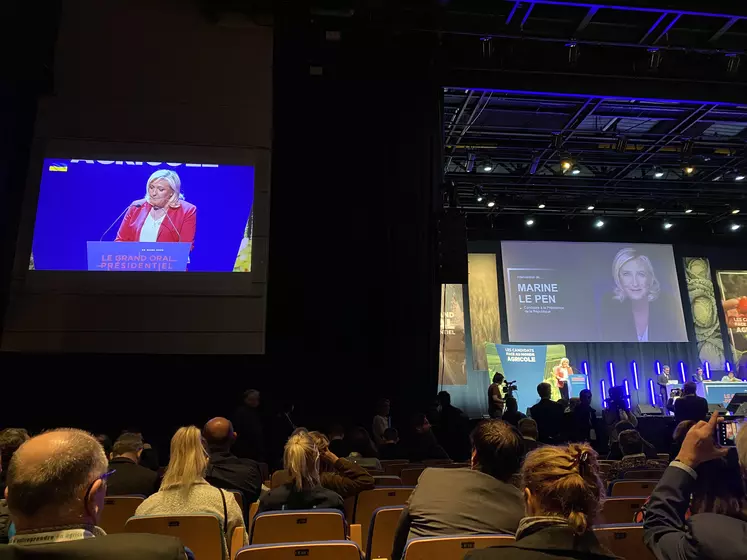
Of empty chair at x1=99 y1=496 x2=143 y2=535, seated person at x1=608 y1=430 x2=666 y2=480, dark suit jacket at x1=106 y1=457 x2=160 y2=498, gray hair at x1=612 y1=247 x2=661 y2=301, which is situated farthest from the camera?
gray hair at x1=612 y1=247 x2=661 y2=301

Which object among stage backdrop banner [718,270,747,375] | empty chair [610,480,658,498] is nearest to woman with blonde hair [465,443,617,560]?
empty chair [610,480,658,498]

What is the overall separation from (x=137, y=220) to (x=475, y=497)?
5.37 m

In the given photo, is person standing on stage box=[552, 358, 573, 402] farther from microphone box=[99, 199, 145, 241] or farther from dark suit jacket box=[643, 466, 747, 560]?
dark suit jacket box=[643, 466, 747, 560]

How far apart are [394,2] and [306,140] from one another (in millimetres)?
2205

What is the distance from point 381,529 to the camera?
8.45 feet

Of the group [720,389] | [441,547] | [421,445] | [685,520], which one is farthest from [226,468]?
[720,389]

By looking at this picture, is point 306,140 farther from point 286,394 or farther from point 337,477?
point 337,477

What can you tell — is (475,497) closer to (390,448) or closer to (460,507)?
(460,507)

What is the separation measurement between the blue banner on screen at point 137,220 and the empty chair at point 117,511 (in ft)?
12.8

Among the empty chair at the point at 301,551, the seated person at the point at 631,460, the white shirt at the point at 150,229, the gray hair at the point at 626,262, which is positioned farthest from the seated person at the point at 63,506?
the gray hair at the point at 626,262

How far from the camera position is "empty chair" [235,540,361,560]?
1733mm

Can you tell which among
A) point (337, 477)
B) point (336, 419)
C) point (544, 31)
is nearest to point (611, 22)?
point (544, 31)

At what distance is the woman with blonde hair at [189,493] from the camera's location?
7.92 ft

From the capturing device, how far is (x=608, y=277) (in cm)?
1366
